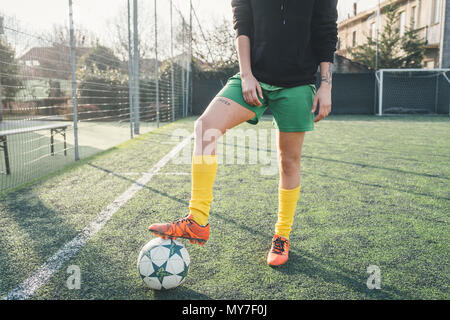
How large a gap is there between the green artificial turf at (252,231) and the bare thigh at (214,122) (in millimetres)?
679

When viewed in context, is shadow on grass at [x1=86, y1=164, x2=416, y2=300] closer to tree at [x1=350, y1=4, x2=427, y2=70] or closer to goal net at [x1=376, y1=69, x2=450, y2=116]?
goal net at [x1=376, y1=69, x2=450, y2=116]

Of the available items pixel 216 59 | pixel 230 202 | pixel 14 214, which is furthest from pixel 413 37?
pixel 14 214

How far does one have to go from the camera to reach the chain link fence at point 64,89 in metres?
5.28

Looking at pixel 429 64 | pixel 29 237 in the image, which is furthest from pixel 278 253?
pixel 429 64

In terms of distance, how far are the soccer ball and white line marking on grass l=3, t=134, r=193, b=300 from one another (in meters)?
0.54

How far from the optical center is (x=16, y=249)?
91.1 inches

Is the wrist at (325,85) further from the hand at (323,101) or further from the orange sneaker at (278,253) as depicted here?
the orange sneaker at (278,253)

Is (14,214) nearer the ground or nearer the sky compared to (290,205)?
nearer the ground

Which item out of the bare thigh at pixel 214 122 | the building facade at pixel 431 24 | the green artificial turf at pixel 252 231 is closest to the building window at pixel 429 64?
the building facade at pixel 431 24

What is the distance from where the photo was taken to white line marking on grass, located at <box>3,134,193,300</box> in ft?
5.91
